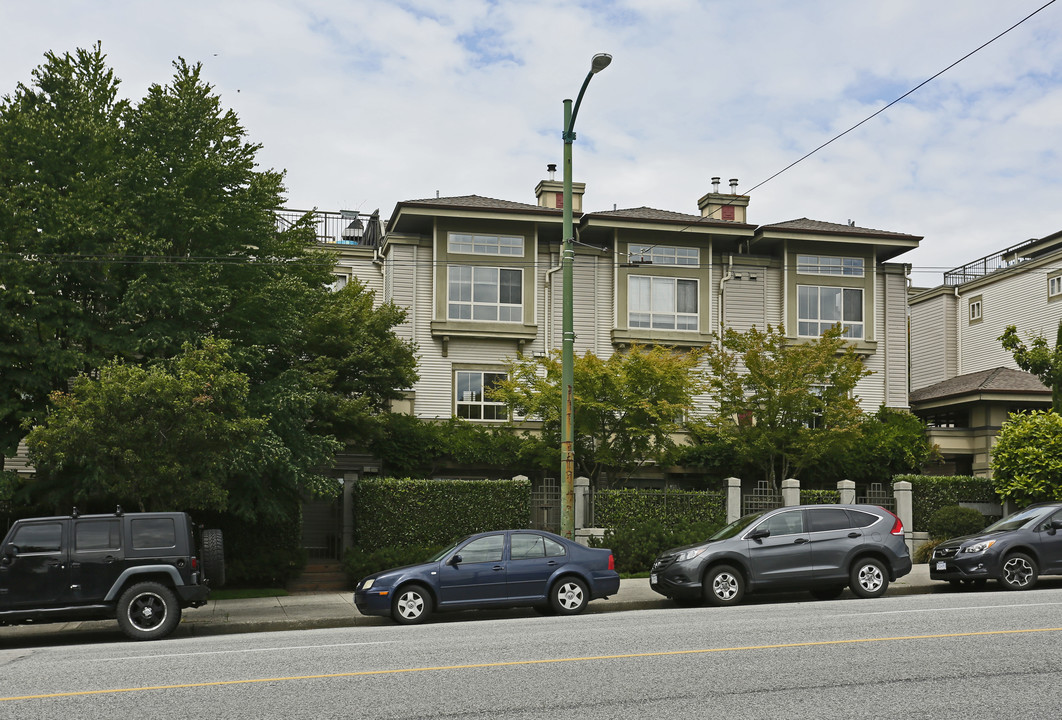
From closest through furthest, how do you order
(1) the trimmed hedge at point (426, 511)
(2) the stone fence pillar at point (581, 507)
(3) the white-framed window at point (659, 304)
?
(1) the trimmed hedge at point (426, 511) → (2) the stone fence pillar at point (581, 507) → (3) the white-framed window at point (659, 304)

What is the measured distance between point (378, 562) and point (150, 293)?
Answer: 6.97m

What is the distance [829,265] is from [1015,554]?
1959 cm

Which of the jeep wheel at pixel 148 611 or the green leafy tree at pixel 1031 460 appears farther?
the green leafy tree at pixel 1031 460

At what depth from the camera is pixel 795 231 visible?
34562mm

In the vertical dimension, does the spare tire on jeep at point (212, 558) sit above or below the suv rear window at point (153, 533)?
below

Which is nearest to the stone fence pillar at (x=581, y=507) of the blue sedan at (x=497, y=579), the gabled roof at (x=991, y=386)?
the blue sedan at (x=497, y=579)

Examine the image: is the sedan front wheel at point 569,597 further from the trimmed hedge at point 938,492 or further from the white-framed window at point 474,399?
the white-framed window at point 474,399

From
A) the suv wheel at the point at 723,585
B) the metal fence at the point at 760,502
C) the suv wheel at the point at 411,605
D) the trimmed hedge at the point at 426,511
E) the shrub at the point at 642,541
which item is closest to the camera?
the suv wheel at the point at 411,605

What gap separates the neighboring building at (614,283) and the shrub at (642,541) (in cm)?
1079

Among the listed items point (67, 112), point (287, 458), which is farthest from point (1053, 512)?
point (67, 112)

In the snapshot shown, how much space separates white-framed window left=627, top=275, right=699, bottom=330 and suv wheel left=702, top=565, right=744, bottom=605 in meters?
18.1

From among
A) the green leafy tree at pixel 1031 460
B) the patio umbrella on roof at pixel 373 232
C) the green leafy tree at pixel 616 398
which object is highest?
the patio umbrella on roof at pixel 373 232

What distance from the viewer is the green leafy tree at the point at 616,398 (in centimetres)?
2705

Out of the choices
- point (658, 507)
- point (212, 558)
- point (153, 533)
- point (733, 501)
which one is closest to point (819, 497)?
point (733, 501)
